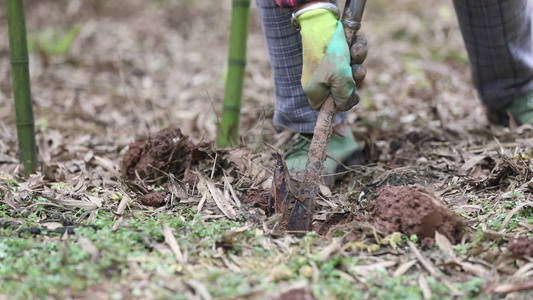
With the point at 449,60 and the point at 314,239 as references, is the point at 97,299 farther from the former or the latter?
the point at 449,60

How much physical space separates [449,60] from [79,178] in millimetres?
3452

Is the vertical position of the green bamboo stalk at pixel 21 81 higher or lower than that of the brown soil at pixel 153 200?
higher

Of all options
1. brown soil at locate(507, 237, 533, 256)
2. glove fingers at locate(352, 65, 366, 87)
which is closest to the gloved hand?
glove fingers at locate(352, 65, 366, 87)

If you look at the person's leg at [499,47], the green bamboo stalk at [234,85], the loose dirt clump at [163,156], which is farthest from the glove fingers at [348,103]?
the person's leg at [499,47]

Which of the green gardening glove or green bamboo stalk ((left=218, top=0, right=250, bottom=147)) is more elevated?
the green gardening glove

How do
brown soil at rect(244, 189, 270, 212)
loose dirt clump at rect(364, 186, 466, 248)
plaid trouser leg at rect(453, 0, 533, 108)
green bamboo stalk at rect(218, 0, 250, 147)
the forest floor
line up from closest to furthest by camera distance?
the forest floor → loose dirt clump at rect(364, 186, 466, 248) → brown soil at rect(244, 189, 270, 212) → plaid trouser leg at rect(453, 0, 533, 108) → green bamboo stalk at rect(218, 0, 250, 147)

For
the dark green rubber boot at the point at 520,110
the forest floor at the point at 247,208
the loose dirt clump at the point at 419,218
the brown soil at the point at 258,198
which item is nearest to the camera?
the forest floor at the point at 247,208

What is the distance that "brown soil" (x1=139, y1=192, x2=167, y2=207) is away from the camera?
6.19 feet

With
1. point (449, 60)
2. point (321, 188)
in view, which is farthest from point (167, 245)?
point (449, 60)

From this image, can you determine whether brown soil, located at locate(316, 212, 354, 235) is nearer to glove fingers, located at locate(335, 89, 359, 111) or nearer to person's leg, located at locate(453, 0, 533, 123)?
glove fingers, located at locate(335, 89, 359, 111)

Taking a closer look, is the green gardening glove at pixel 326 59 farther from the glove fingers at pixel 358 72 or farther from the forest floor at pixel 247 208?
the forest floor at pixel 247 208

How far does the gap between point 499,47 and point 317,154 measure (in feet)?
4.20

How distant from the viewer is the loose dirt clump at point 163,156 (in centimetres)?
216

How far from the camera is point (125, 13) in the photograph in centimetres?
579
